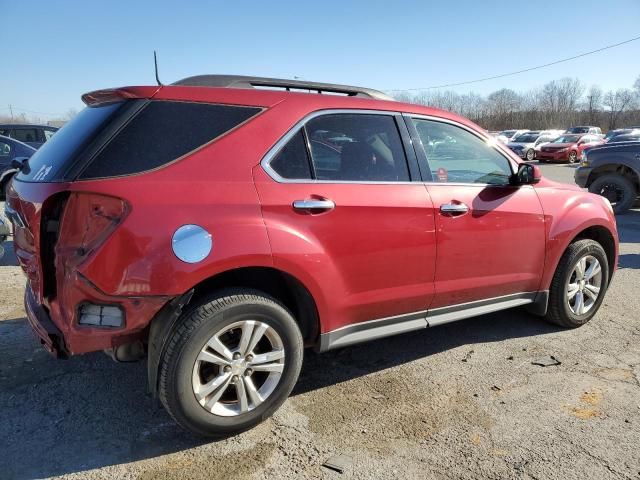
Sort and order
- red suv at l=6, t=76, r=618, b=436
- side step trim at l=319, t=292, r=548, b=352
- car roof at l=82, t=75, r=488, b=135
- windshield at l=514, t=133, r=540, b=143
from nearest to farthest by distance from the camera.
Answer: red suv at l=6, t=76, r=618, b=436 → car roof at l=82, t=75, r=488, b=135 → side step trim at l=319, t=292, r=548, b=352 → windshield at l=514, t=133, r=540, b=143

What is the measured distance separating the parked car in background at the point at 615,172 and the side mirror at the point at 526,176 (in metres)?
7.51

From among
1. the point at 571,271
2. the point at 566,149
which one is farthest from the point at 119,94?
the point at 566,149

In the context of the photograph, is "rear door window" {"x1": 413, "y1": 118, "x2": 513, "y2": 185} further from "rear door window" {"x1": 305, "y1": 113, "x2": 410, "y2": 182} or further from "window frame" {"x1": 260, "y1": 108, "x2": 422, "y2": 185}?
"rear door window" {"x1": 305, "y1": 113, "x2": 410, "y2": 182}

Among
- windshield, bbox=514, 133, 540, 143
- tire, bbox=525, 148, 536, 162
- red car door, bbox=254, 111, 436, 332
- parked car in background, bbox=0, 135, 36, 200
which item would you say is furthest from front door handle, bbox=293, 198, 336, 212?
windshield, bbox=514, 133, 540, 143

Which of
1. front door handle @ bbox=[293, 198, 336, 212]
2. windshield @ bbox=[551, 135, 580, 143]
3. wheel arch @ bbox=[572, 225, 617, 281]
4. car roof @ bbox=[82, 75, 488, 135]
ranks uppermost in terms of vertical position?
car roof @ bbox=[82, 75, 488, 135]

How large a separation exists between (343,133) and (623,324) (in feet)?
10.5

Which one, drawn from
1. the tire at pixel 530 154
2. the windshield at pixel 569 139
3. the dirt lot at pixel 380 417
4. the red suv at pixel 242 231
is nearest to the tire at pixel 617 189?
the dirt lot at pixel 380 417

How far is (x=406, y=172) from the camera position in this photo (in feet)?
10.3

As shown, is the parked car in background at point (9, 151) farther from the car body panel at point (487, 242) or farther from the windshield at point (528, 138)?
the windshield at point (528, 138)

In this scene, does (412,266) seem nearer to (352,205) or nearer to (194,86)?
(352,205)

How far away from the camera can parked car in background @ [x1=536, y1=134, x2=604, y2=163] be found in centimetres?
2823

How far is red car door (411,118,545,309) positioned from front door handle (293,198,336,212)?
2.66 ft

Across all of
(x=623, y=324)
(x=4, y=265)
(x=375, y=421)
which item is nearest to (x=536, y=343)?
(x=623, y=324)

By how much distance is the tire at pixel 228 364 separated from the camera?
2.40 m
